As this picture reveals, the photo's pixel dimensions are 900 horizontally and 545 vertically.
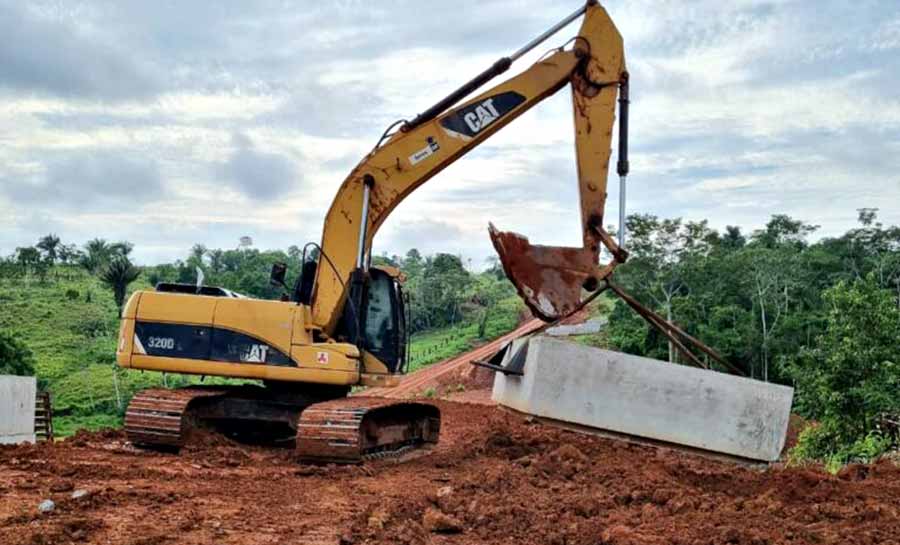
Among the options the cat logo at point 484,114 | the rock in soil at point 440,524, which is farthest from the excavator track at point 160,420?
the rock in soil at point 440,524

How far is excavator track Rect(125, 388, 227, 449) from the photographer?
10195 millimetres

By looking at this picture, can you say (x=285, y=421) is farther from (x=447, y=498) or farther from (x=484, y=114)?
(x=484, y=114)

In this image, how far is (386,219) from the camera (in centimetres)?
1078

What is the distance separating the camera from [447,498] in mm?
7059

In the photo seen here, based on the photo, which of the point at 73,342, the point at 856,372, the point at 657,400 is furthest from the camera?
the point at 73,342

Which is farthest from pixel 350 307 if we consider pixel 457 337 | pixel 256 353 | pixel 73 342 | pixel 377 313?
pixel 457 337

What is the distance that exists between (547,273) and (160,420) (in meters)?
4.69

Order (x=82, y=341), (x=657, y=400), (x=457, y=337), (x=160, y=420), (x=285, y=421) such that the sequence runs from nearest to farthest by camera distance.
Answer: (x=657, y=400)
(x=160, y=420)
(x=285, y=421)
(x=82, y=341)
(x=457, y=337)

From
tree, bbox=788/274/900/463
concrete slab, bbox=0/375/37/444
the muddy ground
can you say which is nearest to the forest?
tree, bbox=788/274/900/463

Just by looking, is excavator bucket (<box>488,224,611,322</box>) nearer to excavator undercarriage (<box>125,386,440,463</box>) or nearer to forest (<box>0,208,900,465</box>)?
excavator undercarriage (<box>125,386,440,463</box>)

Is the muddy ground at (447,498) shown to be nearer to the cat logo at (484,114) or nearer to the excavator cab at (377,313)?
the excavator cab at (377,313)

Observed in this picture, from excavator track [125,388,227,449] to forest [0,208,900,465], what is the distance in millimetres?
6390

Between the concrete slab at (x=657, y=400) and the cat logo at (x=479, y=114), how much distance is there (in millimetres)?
2957

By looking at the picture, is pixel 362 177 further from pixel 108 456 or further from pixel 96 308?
pixel 96 308
